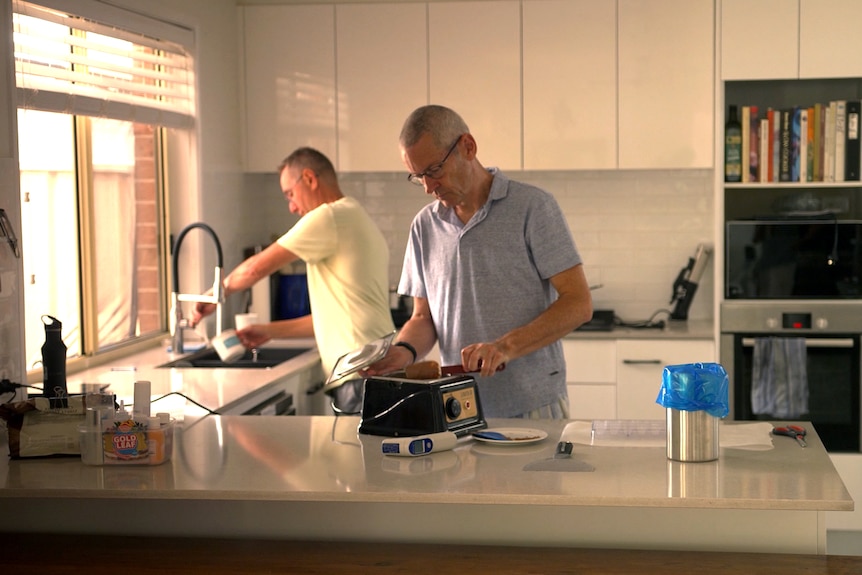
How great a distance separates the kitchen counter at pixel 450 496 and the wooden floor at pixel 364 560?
4 centimetres

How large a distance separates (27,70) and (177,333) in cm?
129

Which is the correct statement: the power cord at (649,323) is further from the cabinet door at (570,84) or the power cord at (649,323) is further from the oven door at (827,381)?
the cabinet door at (570,84)

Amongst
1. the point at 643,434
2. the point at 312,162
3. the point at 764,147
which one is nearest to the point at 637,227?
the point at 764,147

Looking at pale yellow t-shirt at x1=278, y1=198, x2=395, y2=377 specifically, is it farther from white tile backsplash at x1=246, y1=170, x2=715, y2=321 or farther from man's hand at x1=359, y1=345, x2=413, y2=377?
white tile backsplash at x1=246, y1=170, x2=715, y2=321

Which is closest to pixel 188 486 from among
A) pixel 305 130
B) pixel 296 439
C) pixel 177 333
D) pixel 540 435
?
pixel 296 439

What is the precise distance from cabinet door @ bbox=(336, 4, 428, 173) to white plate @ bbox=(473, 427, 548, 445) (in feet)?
8.59

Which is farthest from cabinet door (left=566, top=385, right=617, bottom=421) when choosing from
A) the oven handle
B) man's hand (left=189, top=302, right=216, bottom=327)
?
man's hand (left=189, top=302, right=216, bottom=327)

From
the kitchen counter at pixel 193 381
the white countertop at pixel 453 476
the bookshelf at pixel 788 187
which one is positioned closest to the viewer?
the white countertop at pixel 453 476

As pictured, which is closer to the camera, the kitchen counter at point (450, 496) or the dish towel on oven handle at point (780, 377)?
the kitchen counter at point (450, 496)

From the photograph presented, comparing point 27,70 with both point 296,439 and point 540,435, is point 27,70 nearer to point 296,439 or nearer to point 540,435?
point 296,439

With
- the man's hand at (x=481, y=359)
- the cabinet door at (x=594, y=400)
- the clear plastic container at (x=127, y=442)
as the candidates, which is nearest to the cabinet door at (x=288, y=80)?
the cabinet door at (x=594, y=400)

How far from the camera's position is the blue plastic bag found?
7.78 feet

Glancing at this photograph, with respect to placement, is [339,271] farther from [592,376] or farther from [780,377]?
[780,377]

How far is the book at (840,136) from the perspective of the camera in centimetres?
479
